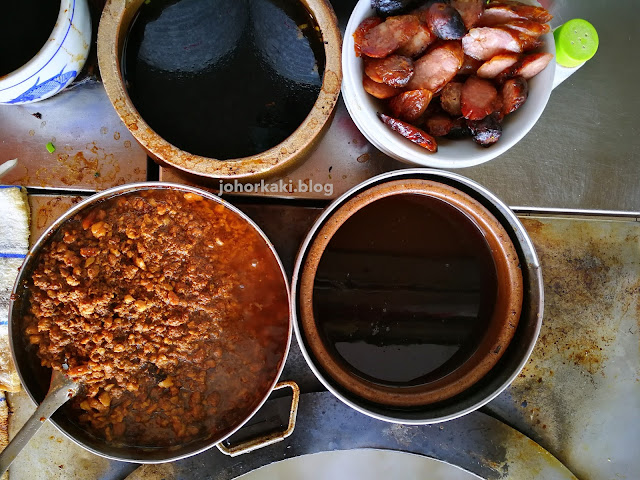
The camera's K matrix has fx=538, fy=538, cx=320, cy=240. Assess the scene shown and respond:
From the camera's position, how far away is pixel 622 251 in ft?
6.93

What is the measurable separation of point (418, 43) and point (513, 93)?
0.31 metres

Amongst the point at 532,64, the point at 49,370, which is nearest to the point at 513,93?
the point at 532,64

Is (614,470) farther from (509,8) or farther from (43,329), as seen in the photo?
(43,329)

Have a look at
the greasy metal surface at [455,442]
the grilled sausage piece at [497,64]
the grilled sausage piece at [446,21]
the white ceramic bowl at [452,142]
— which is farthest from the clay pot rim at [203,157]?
the greasy metal surface at [455,442]

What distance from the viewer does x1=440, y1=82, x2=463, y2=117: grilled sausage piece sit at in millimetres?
1599

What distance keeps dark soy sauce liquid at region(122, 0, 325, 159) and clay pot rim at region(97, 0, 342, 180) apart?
3.5 inches

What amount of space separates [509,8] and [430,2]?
0.74 ft

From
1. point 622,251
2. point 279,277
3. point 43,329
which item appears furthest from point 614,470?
point 43,329

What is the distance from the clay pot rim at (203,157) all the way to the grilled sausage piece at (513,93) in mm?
491

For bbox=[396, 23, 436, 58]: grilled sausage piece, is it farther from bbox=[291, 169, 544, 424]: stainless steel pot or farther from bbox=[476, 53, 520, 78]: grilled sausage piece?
bbox=[291, 169, 544, 424]: stainless steel pot

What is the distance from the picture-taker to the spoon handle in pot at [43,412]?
5.08ft

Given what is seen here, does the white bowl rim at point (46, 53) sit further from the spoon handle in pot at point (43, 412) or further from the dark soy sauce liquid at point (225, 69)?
the spoon handle in pot at point (43, 412)

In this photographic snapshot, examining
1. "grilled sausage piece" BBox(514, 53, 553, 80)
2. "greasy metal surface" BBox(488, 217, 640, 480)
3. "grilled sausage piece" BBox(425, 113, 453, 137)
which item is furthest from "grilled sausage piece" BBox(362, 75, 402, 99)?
"greasy metal surface" BBox(488, 217, 640, 480)

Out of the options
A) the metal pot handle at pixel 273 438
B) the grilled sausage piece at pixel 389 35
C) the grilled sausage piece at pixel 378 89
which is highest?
the grilled sausage piece at pixel 389 35
